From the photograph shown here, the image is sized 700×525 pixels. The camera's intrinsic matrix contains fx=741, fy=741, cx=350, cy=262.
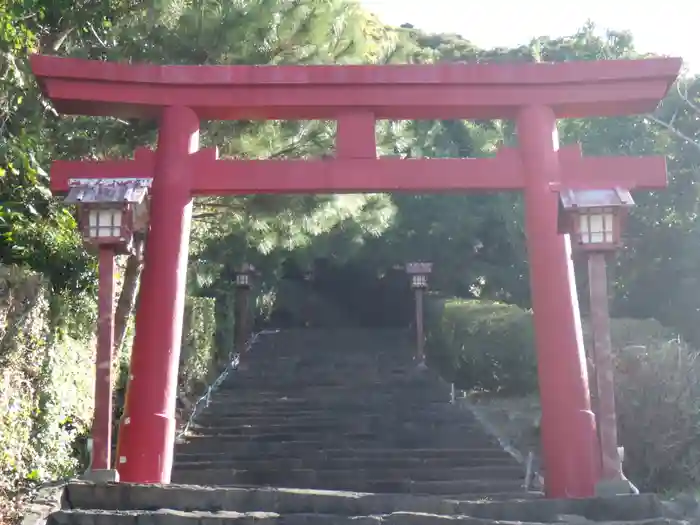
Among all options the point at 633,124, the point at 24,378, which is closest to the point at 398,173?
the point at 24,378

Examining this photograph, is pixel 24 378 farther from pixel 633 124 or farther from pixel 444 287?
pixel 444 287

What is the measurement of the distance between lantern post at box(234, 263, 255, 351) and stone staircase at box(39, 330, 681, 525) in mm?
463

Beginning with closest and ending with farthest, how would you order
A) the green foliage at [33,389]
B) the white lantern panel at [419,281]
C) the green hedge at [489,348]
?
the green foliage at [33,389] < the green hedge at [489,348] < the white lantern panel at [419,281]

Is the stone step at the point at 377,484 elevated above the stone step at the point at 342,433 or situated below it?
below

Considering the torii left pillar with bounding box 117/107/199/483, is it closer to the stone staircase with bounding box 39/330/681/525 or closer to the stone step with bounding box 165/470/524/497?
the stone staircase with bounding box 39/330/681/525

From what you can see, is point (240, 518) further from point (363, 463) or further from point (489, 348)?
point (489, 348)

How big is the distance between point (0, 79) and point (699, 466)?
790 cm

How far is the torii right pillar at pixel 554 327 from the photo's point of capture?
5.60m

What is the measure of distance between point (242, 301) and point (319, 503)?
1277cm

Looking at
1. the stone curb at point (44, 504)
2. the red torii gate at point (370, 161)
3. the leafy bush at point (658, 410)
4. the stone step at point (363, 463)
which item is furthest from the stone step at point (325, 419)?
the stone curb at point (44, 504)

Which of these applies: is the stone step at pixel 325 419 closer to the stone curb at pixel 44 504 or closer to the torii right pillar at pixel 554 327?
the torii right pillar at pixel 554 327

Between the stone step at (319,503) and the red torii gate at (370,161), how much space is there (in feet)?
2.57

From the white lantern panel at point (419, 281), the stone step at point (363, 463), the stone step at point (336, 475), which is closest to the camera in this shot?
the stone step at point (336, 475)

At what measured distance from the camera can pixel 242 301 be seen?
1728 centimetres
